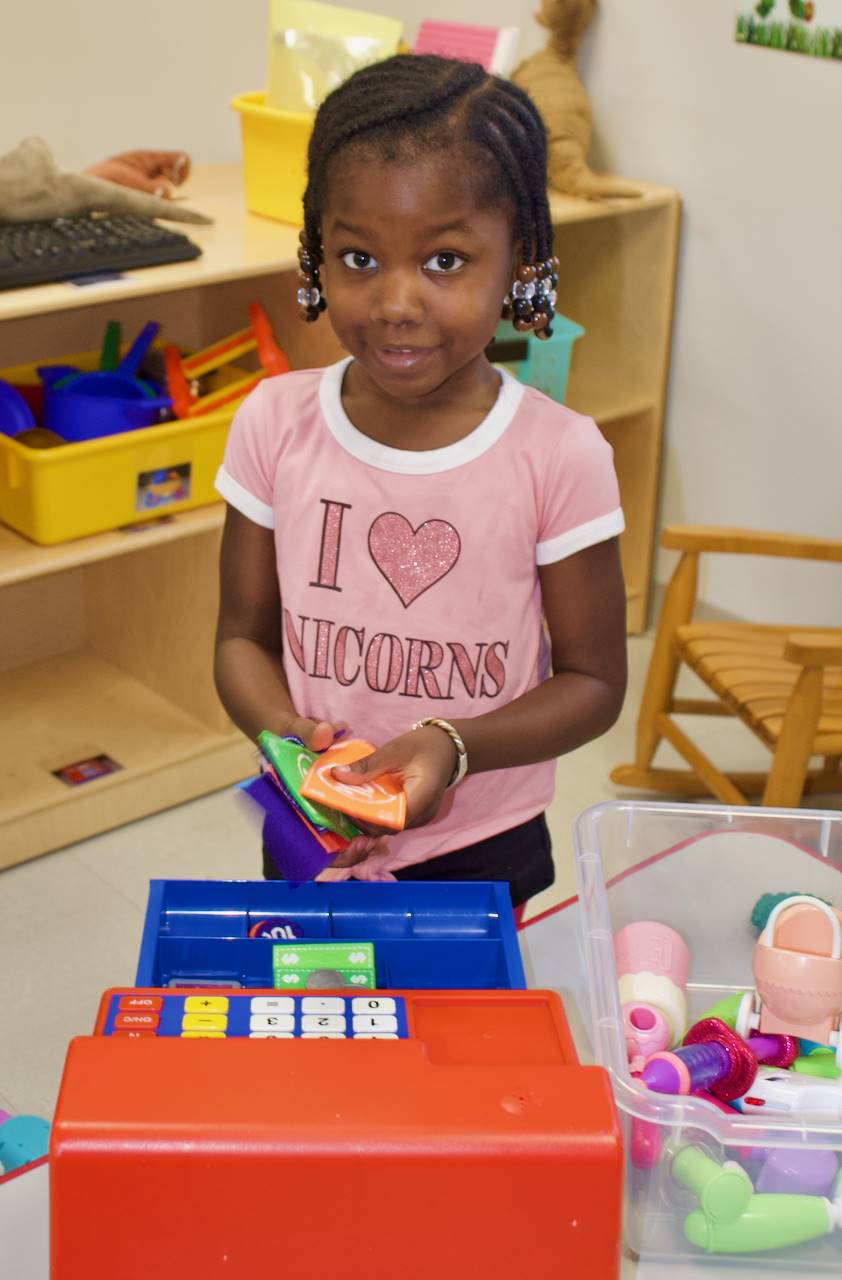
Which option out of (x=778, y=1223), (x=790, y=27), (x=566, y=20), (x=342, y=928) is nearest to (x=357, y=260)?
(x=342, y=928)

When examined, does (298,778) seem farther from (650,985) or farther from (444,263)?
(444,263)

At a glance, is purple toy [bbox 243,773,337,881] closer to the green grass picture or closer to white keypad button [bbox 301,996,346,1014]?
white keypad button [bbox 301,996,346,1014]

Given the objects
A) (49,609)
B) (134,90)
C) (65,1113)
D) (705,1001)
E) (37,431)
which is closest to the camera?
(65,1113)

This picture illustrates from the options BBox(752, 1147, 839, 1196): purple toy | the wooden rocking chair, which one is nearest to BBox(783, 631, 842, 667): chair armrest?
the wooden rocking chair

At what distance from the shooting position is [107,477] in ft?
7.50

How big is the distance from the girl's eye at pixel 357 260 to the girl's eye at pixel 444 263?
0.04 meters

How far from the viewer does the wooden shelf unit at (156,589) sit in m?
2.40

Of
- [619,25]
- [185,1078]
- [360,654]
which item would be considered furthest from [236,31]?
[185,1078]

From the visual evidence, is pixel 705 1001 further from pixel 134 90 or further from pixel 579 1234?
pixel 134 90

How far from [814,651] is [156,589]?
114 centimetres

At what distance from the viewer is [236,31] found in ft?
11.1

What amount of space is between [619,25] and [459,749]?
88.9 inches

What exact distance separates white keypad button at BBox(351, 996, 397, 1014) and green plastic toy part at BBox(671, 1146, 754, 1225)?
180 mm

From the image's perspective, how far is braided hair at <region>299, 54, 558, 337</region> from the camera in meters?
1.04
